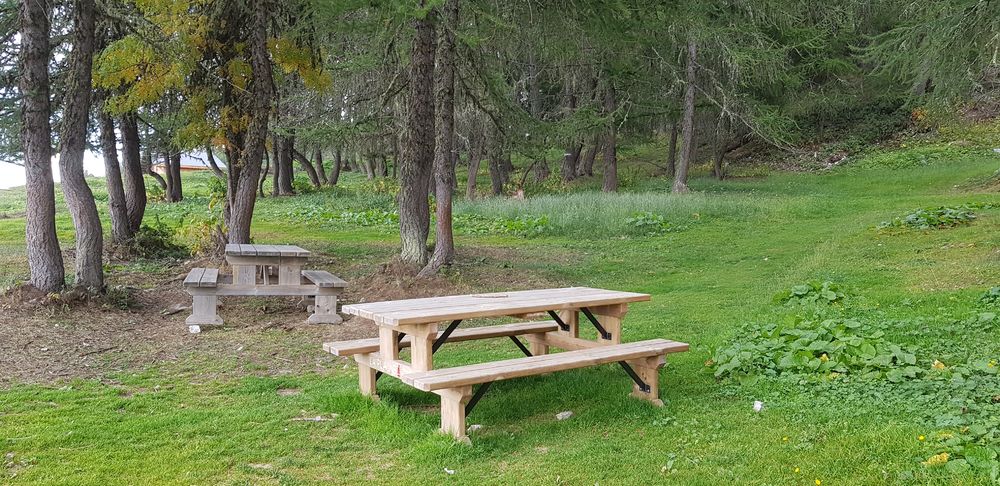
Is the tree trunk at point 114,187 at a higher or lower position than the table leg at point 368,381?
higher

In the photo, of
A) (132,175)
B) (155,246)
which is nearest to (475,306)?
(155,246)

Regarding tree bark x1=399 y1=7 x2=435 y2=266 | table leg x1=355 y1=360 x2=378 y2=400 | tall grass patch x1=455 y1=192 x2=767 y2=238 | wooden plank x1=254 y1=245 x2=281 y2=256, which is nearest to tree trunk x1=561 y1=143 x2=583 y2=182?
tall grass patch x1=455 y1=192 x2=767 y2=238

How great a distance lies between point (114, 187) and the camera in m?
14.2

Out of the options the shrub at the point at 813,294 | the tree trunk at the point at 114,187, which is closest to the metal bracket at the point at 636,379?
the shrub at the point at 813,294

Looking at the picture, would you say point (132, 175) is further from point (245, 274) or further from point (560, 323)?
point (560, 323)

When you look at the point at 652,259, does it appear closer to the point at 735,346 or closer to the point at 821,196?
the point at 735,346

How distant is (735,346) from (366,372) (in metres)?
2.79

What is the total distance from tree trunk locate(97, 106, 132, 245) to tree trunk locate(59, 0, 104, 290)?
494 cm

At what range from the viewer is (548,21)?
1109 centimetres

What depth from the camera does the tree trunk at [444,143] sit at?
10656 mm

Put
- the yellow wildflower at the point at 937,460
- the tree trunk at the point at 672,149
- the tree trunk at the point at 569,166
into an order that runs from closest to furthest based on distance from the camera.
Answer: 1. the yellow wildflower at the point at 937,460
2. the tree trunk at the point at 672,149
3. the tree trunk at the point at 569,166

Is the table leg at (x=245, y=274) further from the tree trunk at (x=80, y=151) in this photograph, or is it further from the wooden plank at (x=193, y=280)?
the tree trunk at (x=80, y=151)

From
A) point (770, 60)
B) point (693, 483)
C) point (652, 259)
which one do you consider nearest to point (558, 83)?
point (770, 60)

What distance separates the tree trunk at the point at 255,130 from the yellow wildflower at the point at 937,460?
9.84 m
